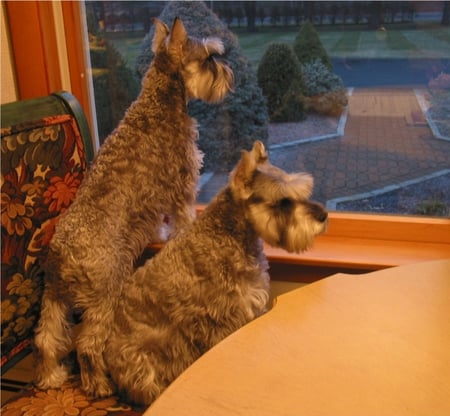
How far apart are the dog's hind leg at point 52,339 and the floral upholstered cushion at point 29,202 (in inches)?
2.0

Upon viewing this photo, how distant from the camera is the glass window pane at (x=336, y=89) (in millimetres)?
1666

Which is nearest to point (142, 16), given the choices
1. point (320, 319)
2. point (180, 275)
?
point (180, 275)

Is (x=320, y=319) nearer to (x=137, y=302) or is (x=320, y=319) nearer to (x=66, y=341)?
(x=137, y=302)

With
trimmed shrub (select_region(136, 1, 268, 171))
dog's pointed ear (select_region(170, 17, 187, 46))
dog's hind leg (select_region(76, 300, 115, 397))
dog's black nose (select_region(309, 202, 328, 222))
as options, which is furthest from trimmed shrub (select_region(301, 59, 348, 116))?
dog's hind leg (select_region(76, 300, 115, 397))

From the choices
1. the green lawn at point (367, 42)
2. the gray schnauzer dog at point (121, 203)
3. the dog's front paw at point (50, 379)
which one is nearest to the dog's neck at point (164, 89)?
the gray schnauzer dog at point (121, 203)

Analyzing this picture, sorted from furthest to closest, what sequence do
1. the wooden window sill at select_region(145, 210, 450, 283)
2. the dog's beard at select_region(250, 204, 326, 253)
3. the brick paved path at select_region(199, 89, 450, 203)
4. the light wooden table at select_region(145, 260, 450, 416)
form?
the brick paved path at select_region(199, 89, 450, 203) → the wooden window sill at select_region(145, 210, 450, 283) → the dog's beard at select_region(250, 204, 326, 253) → the light wooden table at select_region(145, 260, 450, 416)

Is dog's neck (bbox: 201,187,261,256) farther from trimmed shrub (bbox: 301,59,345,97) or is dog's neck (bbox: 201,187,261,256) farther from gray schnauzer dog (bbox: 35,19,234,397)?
trimmed shrub (bbox: 301,59,345,97)

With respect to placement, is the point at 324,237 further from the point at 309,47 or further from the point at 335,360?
the point at 335,360

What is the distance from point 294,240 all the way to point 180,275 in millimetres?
305

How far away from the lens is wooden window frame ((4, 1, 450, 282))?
162 centimetres

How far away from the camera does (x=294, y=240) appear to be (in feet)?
4.27

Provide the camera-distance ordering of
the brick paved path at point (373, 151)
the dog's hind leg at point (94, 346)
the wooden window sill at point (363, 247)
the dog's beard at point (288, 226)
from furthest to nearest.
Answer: the brick paved path at point (373, 151), the wooden window sill at point (363, 247), the dog's hind leg at point (94, 346), the dog's beard at point (288, 226)

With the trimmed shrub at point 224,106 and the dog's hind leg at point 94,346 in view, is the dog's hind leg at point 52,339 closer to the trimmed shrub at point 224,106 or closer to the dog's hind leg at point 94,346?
the dog's hind leg at point 94,346

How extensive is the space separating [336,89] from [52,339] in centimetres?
120
